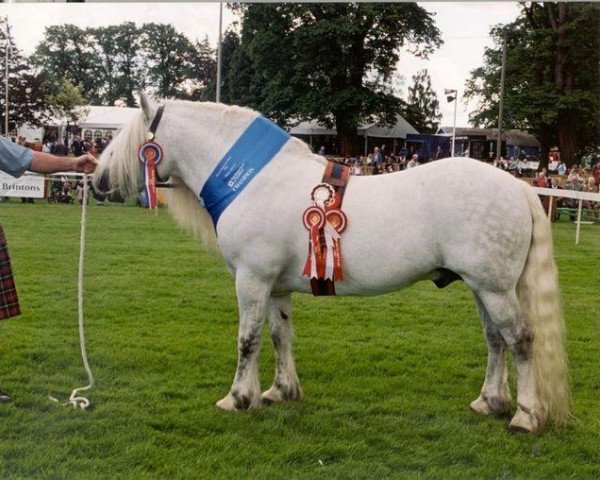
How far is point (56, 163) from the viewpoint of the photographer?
397 cm

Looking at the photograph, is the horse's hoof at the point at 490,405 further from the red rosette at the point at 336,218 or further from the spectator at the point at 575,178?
the red rosette at the point at 336,218

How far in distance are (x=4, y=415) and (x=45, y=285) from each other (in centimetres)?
312

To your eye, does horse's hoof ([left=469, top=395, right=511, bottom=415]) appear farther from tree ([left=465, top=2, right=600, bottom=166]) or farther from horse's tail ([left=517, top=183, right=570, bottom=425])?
tree ([left=465, top=2, right=600, bottom=166])

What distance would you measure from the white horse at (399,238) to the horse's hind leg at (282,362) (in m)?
0.16

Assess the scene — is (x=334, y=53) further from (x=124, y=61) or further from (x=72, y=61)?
(x=72, y=61)

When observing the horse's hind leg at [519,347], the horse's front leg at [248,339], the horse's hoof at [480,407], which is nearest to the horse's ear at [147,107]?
the horse's front leg at [248,339]

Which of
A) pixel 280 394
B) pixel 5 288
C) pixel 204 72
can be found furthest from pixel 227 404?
pixel 204 72

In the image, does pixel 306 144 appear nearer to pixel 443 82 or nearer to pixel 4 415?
pixel 443 82

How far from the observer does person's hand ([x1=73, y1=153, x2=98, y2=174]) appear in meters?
4.02

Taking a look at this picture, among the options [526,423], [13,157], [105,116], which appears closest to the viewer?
[526,423]

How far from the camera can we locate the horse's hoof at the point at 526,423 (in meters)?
3.78

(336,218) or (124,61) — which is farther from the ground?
(124,61)

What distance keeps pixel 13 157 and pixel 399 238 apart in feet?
7.30

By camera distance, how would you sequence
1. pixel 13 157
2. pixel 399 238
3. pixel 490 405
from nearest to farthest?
pixel 399 238 < pixel 13 157 < pixel 490 405
